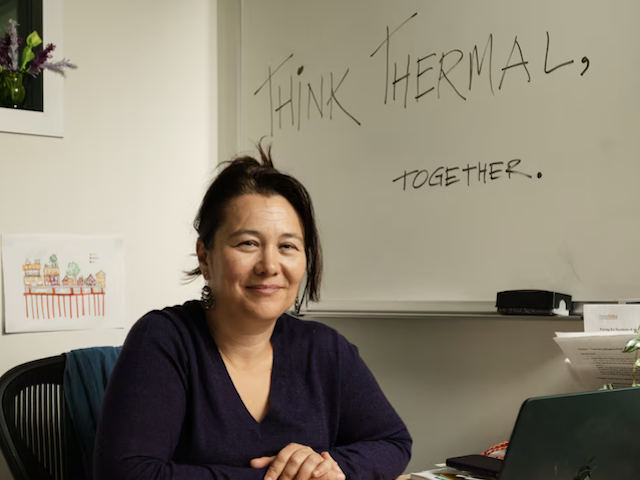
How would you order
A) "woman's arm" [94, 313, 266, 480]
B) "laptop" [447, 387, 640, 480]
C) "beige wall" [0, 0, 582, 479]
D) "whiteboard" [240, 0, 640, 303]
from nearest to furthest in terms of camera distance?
"laptop" [447, 387, 640, 480]
"woman's arm" [94, 313, 266, 480]
"whiteboard" [240, 0, 640, 303]
"beige wall" [0, 0, 582, 479]

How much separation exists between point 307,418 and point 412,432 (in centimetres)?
82

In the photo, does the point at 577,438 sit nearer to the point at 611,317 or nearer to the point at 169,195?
the point at 611,317

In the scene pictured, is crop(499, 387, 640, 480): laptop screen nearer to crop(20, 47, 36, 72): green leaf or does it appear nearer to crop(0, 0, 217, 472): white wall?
crop(0, 0, 217, 472): white wall

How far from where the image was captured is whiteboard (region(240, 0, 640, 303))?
1.85 meters

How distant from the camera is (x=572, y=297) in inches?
74.3

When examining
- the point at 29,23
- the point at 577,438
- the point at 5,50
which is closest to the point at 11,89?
the point at 5,50

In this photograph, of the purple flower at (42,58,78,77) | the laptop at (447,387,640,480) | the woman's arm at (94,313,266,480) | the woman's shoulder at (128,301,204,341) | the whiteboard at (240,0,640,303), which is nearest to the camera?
the laptop at (447,387,640,480)

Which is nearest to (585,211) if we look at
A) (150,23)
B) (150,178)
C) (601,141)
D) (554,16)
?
(601,141)

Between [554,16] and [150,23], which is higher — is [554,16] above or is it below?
below

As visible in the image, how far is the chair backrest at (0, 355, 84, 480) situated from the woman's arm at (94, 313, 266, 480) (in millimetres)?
314

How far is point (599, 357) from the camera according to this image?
1.67 metres

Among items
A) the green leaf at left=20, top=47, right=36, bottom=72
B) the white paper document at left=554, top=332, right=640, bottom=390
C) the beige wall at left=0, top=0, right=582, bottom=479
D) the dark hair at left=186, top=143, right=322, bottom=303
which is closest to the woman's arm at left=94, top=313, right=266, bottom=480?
the dark hair at left=186, top=143, right=322, bottom=303

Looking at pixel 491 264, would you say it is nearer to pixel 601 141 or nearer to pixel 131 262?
pixel 601 141

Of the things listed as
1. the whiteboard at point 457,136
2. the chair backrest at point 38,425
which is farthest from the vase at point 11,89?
the chair backrest at point 38,425
